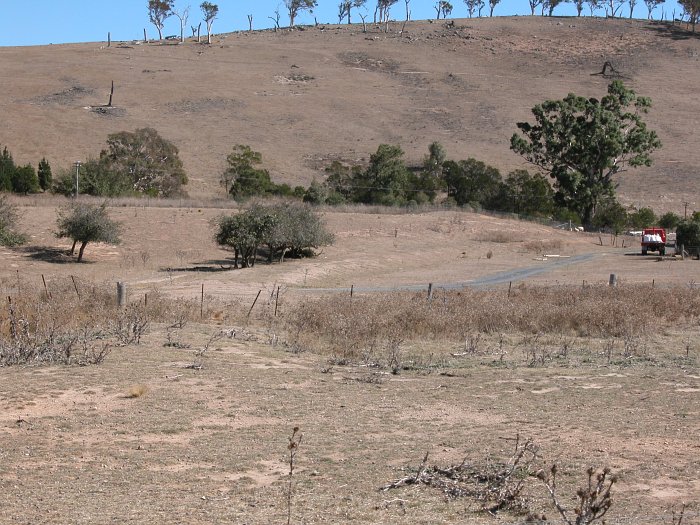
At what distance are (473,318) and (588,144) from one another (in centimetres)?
6356

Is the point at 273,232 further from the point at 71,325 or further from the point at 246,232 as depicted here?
the point at 71,325

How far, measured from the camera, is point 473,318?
23.7m

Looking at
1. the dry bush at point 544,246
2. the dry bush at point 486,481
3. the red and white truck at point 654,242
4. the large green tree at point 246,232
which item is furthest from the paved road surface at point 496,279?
the dry bush at point 486,481

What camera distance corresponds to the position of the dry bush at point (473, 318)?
2084 centimetres

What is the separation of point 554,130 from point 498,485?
260 feet

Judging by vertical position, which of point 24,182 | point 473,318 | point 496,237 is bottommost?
point 473,318

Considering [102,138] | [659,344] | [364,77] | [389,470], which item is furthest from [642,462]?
[364,77]

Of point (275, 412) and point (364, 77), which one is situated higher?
point (364, 77)

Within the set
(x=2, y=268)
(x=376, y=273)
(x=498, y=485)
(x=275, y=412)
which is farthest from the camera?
(x=376, y=273)

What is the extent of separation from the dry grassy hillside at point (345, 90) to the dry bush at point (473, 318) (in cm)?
6106

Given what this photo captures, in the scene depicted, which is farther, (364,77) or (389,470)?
(364,77)

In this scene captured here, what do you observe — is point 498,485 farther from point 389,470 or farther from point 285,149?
point 285,149

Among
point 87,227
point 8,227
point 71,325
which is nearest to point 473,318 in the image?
point 71,325

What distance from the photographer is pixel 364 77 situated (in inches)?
5438
